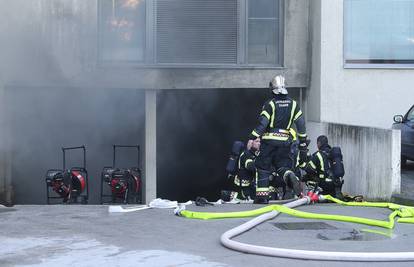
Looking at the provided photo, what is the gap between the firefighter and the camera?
318 inches

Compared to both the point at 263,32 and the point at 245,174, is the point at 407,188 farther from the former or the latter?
the point at 263,32

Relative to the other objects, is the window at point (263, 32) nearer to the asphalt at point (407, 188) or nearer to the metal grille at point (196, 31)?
the metal grille at point (196, 31)

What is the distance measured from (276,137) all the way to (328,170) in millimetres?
1051

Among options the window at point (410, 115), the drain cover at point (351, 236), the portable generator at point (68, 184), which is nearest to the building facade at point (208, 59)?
the window at point (410, 115)

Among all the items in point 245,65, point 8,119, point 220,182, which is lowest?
point 220,182

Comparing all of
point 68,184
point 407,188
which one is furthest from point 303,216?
point 68,184

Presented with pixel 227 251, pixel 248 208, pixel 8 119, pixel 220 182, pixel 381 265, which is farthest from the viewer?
pixel 220 182

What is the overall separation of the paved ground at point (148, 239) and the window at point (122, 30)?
373 centimetres

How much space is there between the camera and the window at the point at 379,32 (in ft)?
35.8

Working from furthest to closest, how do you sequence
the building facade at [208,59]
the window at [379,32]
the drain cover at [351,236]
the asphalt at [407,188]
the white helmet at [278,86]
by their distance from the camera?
the window at [379,32] → the building facade at [208,59] → the asphalt at [407,188] → the white helmet at [278,86] → the drain cover at [351,236]

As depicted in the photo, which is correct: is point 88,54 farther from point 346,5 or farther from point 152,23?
point 346,5

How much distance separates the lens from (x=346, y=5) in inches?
428

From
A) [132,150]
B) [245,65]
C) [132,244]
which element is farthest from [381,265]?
[132,150]

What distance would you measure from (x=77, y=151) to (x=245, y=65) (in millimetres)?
3443
